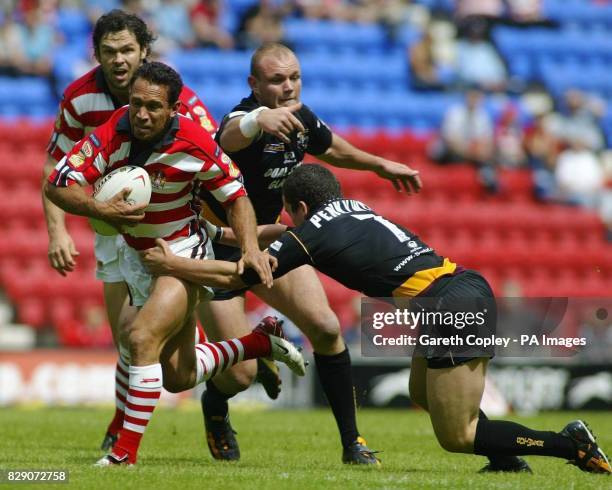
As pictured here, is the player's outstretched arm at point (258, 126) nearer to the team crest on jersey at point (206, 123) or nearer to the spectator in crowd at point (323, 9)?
the team crest on jersey at point (206, 123)

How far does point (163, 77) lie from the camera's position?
6.19 meters

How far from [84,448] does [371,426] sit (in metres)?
3.34

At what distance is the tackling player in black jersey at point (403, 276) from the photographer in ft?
20.3

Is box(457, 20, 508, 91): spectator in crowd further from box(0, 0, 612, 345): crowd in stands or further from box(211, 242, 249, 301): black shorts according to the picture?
box(211, 242, 249, 301): black shorts

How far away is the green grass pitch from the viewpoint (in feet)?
19.0

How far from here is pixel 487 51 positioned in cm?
2000

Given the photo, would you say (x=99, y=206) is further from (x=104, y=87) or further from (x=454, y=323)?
(x=454, y=323)

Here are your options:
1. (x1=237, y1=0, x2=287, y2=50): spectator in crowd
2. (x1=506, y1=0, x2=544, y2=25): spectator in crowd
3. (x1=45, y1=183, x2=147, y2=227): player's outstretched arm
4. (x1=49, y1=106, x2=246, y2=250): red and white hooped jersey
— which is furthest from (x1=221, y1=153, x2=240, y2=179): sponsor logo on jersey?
(x1=506, y1=0, x2=544, y2=25): spectator in crowd

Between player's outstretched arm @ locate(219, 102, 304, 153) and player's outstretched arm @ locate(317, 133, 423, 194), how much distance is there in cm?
63

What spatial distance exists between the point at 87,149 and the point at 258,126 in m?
0.98

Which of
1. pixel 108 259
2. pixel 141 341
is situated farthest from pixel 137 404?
pixel 108 259

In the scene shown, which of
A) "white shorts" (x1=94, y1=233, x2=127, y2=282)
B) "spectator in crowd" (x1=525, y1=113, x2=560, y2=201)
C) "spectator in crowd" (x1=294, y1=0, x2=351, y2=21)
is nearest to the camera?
"white shorts" (x1=94, y1=233, x2=127, y2=282)

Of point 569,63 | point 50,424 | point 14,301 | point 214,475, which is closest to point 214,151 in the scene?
point 214,475

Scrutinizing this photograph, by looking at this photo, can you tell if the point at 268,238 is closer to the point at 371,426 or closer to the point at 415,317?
the point at 415,317
